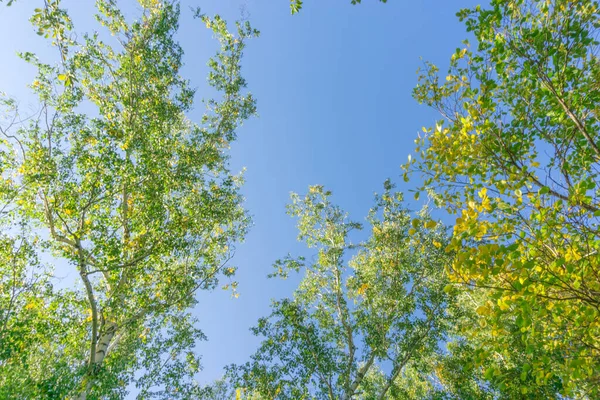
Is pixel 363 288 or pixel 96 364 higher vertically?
pixel 363 288

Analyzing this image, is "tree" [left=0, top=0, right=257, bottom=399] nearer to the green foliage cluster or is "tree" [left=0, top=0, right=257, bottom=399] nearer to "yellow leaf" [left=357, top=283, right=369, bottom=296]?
the green foliage cluster

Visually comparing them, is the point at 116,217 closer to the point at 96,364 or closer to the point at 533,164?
the point at 96,364

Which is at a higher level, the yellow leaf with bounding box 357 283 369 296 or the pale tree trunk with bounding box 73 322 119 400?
the yellow leaf with bounding box 357 283 369 296

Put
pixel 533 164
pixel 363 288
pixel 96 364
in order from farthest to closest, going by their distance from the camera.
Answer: pixel 363 288, pixel 96 364, pixel 533 164

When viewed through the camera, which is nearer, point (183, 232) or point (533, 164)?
point (533, 164)

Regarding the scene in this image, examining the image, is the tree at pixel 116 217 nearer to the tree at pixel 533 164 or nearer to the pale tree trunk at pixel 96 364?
the pale tree trunk at pixel 96 364

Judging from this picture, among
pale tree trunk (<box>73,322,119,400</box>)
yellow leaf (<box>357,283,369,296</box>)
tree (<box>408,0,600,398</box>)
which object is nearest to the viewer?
tree (<box>408,0,600,398</box>)

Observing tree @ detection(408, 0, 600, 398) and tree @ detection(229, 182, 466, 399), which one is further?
tree @ detection(229, 182, 466, 399)

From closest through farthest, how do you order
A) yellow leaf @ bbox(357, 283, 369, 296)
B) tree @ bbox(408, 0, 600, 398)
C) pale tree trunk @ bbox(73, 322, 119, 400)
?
tree @ bbox(408, 0, 600, 398) → pale tree trunk @ bbox(73, 322, 119, 400) → yellow leaf @ bbox(357, 283, 369, 296)

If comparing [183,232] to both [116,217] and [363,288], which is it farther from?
[363,288]

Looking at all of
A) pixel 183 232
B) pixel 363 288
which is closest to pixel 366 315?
pixel 363 288

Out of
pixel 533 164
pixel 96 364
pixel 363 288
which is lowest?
pixel 96 364

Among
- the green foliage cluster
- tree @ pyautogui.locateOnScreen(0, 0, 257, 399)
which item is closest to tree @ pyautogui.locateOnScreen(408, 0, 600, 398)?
the green foliage cluster

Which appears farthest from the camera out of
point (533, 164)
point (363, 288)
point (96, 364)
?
point (363, 288)
